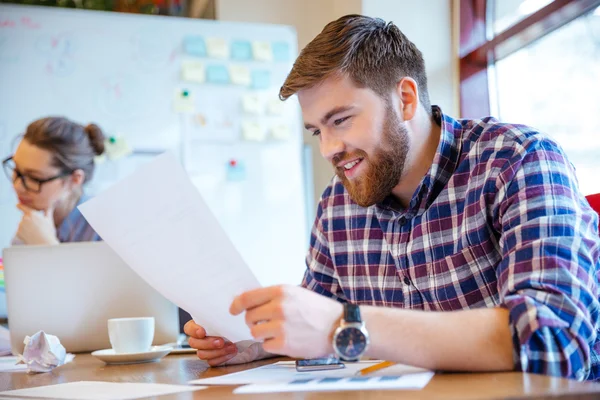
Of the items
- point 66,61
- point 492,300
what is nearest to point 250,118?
point 66,61

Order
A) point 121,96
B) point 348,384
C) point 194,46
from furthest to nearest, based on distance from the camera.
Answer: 1. point 194,46
2. point 121,96
3. point 348,384

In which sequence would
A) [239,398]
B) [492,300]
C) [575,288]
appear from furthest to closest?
[492,300] < [575,288] < [239,398]

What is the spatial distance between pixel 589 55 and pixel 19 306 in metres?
1.86

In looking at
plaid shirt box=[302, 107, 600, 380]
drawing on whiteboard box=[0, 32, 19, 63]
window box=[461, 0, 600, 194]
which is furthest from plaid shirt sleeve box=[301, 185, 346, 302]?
drawing on whiteboard box=[0, 32, 19, 63]

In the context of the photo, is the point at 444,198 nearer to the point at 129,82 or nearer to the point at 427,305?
the point at 427,305

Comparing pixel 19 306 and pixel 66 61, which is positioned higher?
pixel 66 61

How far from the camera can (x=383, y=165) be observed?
1.22 m

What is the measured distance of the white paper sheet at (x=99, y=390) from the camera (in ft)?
2.56

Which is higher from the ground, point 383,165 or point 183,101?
point 183,101

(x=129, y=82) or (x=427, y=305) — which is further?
(x=129, y=82)

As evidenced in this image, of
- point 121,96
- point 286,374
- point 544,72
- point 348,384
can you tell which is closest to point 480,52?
point 544,72

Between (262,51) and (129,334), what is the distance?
1.99m

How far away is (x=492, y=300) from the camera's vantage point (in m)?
1.11

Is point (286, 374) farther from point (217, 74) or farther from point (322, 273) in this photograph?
point (217, 74)
